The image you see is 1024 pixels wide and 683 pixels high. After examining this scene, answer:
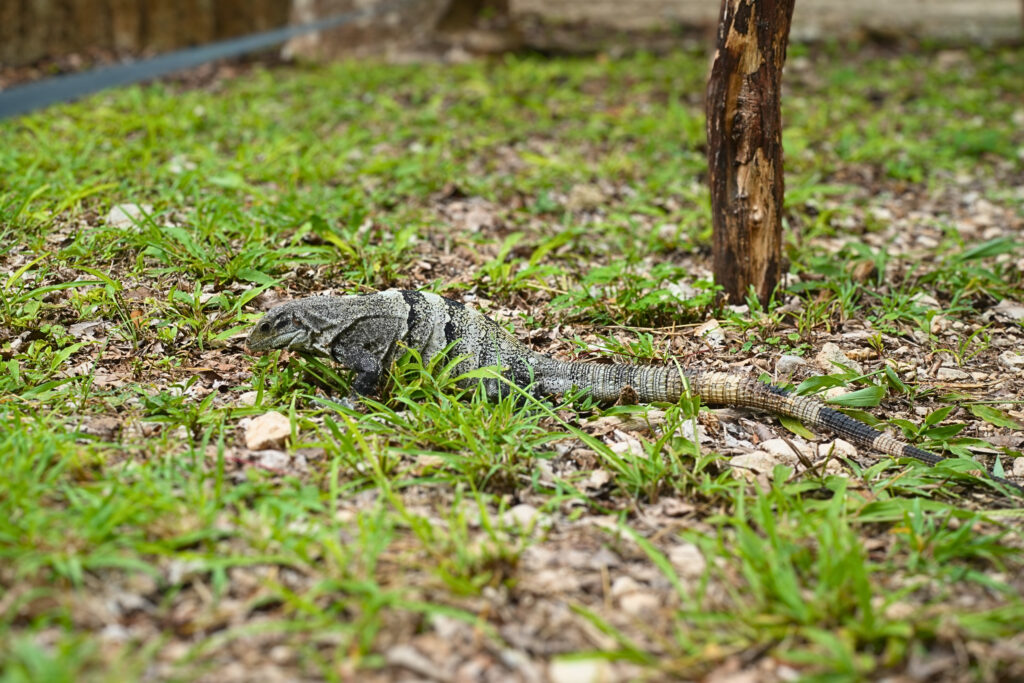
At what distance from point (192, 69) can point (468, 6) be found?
328 centimetres

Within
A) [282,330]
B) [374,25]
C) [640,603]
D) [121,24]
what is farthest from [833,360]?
[121,24]

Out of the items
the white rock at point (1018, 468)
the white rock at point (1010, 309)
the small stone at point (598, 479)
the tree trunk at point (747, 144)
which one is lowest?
the white rock at point (1018, 468)

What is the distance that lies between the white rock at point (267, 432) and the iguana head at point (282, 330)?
0.49 metres

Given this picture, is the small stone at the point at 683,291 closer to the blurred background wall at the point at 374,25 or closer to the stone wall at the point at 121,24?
the blurred background wall at the point at 374,25

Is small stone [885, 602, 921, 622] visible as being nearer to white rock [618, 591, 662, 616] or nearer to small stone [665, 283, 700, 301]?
white rock [618, 591, 662, 616]

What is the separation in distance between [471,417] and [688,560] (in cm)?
107

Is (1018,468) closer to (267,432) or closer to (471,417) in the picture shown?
(471,417)

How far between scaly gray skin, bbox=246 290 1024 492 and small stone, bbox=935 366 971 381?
35.0 inches

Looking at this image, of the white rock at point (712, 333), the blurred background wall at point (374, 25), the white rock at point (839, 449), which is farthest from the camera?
the blurred background wall at point (374, 25)

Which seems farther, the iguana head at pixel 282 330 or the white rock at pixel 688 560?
the iguana head at pixel 282 330

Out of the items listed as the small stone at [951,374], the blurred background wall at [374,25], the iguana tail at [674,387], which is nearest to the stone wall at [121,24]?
the blurred background wall at [374,25]

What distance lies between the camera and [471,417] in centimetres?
339

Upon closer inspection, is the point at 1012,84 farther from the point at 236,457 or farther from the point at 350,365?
the point at 236,457

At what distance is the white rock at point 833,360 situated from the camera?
4.18 metres
